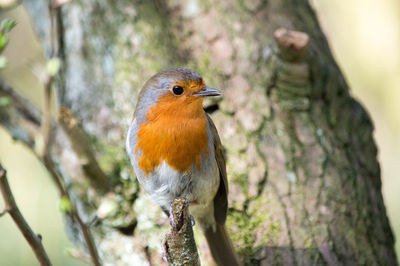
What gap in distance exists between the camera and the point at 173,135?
2.93 metres

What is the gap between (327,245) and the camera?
124 inches

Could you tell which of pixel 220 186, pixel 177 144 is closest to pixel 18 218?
pixel 177 144

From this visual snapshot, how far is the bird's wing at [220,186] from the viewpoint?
10.5ft

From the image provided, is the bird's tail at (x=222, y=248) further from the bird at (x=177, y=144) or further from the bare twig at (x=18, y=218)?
the bare twig at (x=18, y=218)

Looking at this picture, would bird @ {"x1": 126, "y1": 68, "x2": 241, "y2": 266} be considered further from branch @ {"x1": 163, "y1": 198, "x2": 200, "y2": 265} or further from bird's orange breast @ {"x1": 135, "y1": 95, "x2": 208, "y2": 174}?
branch @ {"x1": 163, "y1": 198, "x2": 200, "y2": 265}

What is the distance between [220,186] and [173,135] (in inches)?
24.9

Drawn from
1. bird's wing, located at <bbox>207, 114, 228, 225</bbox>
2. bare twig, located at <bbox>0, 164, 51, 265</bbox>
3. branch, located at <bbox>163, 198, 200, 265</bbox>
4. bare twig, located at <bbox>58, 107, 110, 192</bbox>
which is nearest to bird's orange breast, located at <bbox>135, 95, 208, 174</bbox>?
bird's wing, located at <bbox>207, 114, 228, 225</bbox>

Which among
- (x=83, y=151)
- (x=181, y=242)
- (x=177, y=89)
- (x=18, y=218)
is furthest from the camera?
(x=83, y=151)

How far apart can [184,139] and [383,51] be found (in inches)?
156

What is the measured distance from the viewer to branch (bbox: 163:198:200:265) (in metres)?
2.38

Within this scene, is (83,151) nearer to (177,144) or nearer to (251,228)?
(177,144)

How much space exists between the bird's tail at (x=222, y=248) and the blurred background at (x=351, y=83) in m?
2.79

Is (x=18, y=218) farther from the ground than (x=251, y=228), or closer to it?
farther from the ground

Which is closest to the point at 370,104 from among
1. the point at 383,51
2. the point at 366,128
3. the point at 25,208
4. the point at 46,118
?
the point at 383,51
